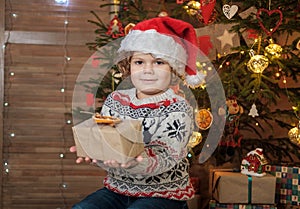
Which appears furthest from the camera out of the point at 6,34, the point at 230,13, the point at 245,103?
the point at 6,34

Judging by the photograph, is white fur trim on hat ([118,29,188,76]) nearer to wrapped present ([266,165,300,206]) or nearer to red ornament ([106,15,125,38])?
red ornament ([106,15,125,38])

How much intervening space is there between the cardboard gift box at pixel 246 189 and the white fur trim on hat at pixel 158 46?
98 cm

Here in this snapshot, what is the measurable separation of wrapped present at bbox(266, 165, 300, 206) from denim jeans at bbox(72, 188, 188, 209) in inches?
42.2

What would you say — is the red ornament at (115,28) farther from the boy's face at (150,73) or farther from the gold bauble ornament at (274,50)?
the boy's face at (150,73)

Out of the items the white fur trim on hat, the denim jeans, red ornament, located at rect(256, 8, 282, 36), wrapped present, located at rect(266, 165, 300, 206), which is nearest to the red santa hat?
the white fur trim on hat

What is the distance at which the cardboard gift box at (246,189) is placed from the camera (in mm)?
2518

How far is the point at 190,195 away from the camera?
5.52 ft

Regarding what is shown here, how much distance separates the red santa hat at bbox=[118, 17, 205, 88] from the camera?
1670mm

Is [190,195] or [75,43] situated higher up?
[75,43]

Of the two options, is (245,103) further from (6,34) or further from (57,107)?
(6,34)

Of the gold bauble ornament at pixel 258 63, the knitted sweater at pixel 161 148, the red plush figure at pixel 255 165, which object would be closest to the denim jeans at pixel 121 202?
the knitted sweater at pixel 161 148

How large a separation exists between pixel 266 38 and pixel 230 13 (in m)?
0.33

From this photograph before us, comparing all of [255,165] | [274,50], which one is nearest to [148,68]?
[274,50]

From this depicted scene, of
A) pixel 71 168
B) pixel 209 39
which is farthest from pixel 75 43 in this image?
pixel 209 39
